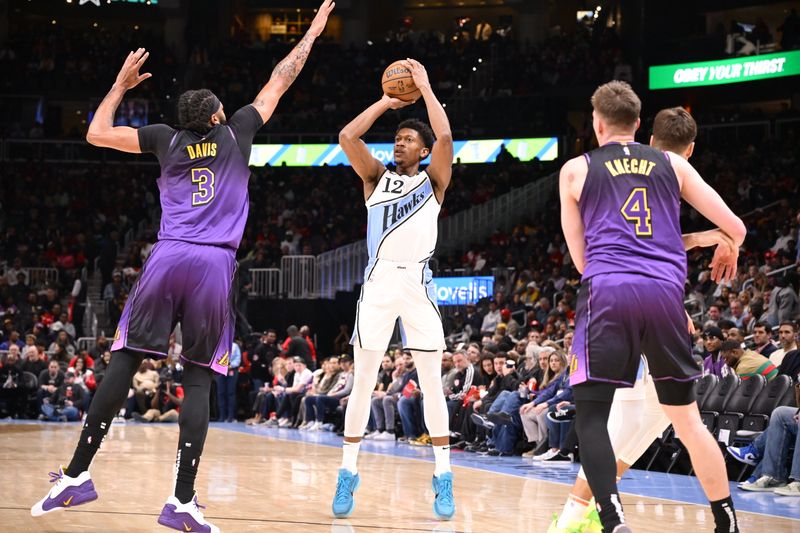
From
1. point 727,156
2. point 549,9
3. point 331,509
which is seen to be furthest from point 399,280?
point 549,9

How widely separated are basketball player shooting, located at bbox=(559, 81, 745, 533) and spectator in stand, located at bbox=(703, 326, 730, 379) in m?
6.67

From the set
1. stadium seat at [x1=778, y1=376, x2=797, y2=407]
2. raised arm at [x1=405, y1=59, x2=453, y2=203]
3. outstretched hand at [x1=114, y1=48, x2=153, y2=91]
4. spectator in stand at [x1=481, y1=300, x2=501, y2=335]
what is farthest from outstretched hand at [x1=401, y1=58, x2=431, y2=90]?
spectator in stand at [x1=481, y1=300, x2=501, y2=335]

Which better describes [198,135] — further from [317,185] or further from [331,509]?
[317,185]

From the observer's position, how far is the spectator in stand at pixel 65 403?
59.5 ft

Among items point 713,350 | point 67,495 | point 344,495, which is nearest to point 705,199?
point 344,495

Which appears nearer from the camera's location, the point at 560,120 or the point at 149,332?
the point at 149,332

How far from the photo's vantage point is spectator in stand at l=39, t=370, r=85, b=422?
18125 millimetres

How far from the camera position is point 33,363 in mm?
19266

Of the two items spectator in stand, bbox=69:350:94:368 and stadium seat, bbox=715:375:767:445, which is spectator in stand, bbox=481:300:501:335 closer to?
spectator in stand, bbox=69:350:94:368

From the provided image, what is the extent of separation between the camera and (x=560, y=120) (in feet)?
100

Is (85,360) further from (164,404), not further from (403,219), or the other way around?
(403,219)

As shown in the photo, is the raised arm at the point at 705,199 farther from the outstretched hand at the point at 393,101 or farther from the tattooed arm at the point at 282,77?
the outstretched hand at the point at 393,101

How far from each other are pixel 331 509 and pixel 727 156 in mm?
20578

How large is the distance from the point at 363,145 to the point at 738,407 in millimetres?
5154
